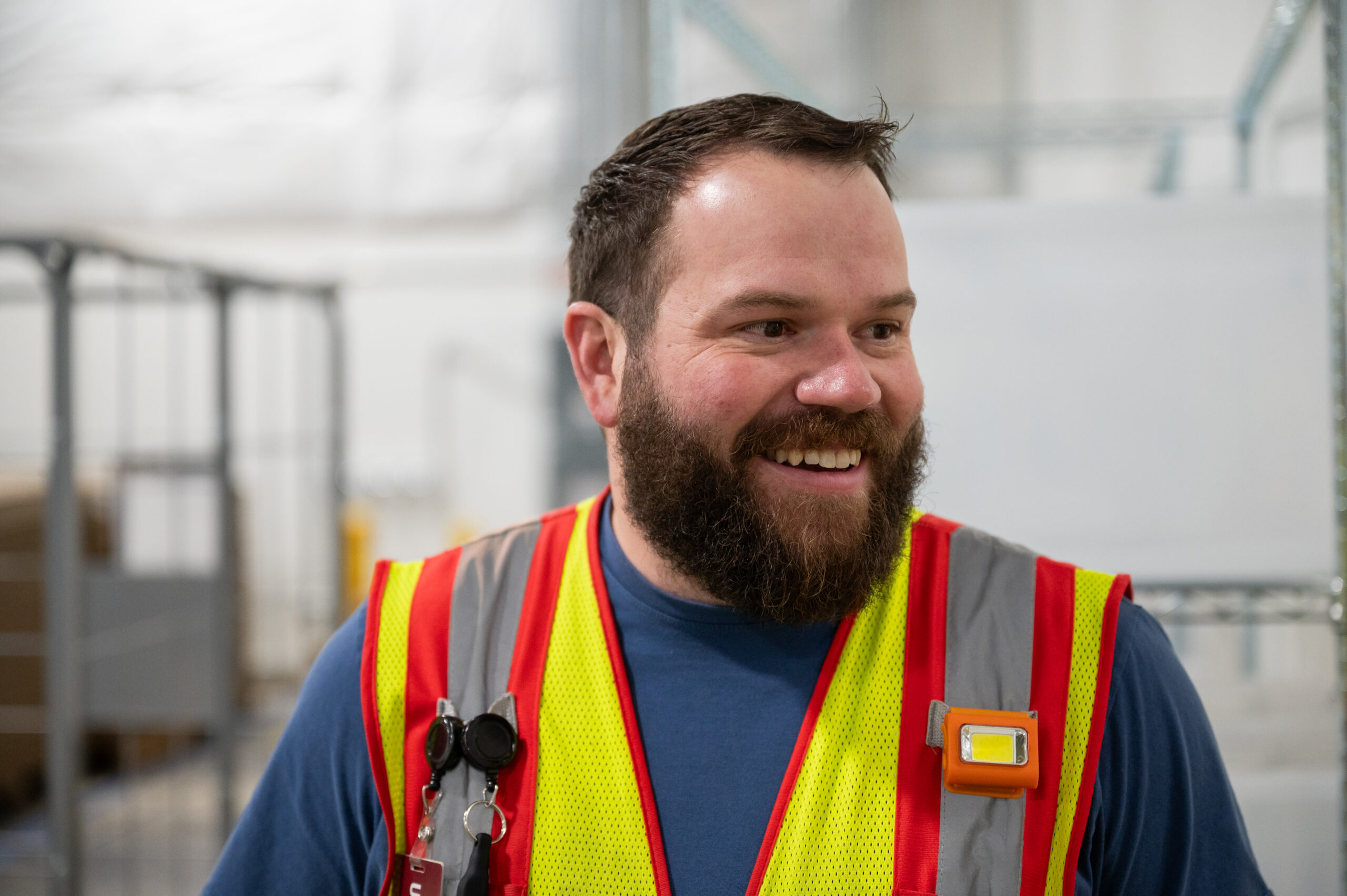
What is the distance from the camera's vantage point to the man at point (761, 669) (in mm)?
949

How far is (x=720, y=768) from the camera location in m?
0.99

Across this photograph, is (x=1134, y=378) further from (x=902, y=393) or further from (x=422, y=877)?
(x=422, y=877)

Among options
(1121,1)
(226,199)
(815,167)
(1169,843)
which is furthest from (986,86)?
(226,199)

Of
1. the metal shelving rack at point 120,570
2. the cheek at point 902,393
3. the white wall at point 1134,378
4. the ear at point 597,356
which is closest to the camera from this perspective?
the cheek at point 902,393

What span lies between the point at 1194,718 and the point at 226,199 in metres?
5.45

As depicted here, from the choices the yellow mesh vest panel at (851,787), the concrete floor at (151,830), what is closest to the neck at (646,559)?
the yellow mesh vest panel at (851,787)

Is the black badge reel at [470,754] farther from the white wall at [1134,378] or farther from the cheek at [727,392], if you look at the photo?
the white wall at [1134,378]

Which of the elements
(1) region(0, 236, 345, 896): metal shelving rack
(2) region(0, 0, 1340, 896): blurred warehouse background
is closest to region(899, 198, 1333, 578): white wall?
(2) region(0, 0, 1340, 896): blurred warehouse background

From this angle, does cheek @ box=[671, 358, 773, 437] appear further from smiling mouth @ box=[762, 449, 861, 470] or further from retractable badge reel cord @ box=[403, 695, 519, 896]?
retractable badge reel cord @ box=[403, 695, 519, 896]

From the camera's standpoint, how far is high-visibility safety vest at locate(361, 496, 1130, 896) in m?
0.93

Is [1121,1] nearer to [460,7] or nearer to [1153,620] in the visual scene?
[1153,620]

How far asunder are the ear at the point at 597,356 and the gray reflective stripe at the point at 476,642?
169mm

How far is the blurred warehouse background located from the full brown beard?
554mm

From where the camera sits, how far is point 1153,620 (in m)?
1.03
